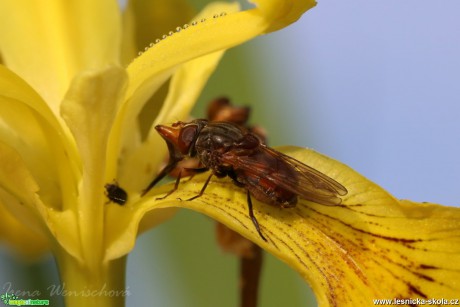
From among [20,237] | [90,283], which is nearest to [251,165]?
[90,283]

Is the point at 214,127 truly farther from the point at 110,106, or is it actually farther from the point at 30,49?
the point at 30,49

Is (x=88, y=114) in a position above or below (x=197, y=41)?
below

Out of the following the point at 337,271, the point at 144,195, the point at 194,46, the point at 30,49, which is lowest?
the point at 337,271

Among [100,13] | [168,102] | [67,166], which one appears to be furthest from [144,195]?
[100,13]

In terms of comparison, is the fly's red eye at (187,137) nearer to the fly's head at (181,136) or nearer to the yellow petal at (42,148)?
the fly's head at (181,136)

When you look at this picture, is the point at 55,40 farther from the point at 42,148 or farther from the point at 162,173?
the point at 162,173

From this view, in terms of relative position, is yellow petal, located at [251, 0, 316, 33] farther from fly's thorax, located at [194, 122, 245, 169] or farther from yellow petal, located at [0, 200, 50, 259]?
yellow petal, located at [0, 200, 50, 259]
